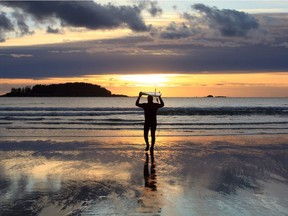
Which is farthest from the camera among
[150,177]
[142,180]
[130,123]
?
[130,123]

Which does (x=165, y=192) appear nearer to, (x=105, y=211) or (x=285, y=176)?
(x=105, y=211)

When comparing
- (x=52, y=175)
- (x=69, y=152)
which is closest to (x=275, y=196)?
(x=52, y=175)

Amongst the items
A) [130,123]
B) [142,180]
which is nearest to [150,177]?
[142,180]

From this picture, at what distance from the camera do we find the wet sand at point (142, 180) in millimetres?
7402

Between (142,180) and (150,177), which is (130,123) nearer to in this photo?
(150,177)

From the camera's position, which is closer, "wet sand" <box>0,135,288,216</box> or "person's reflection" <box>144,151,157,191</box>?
"wet sand" <box>0,135,288,216</box>

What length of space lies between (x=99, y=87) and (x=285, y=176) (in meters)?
149

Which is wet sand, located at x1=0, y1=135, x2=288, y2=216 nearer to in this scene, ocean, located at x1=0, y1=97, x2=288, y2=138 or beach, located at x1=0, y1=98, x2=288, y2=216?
beach, located at x1=0, y1=98, x2=288, y2=216

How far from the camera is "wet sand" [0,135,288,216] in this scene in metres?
7.40

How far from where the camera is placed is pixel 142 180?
10.0 m

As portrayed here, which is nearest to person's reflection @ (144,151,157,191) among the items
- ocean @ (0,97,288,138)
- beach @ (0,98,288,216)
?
beach @ (0,98,288,216)

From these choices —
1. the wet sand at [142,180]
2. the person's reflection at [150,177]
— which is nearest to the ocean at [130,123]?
the wet sand at [142,180]

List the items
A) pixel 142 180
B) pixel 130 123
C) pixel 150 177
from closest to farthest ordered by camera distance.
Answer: pixel 142 180 < pixel 150 177 < pixel 130 123

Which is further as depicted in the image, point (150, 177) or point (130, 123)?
point (130, 123)
